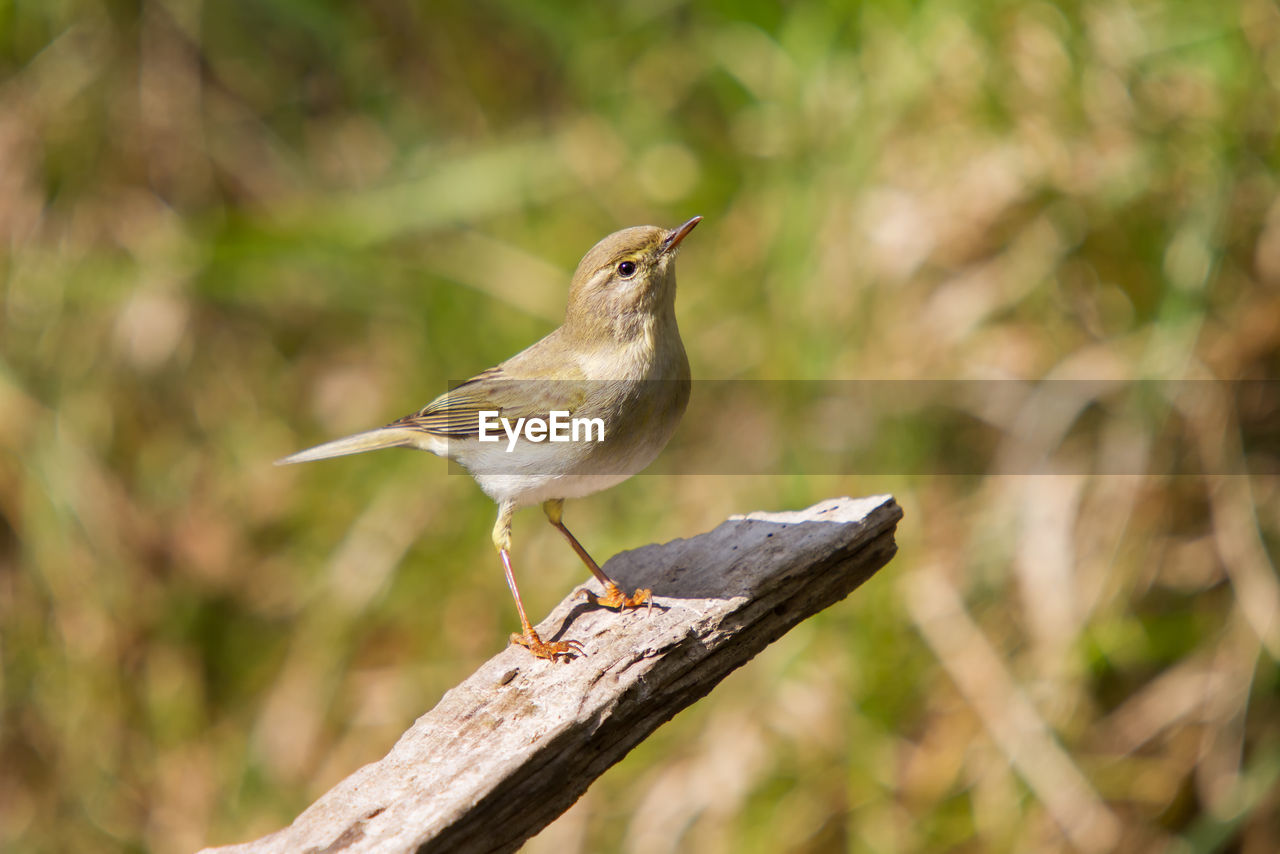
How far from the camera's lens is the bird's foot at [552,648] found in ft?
8.07

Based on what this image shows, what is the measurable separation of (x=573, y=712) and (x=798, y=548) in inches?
27.6

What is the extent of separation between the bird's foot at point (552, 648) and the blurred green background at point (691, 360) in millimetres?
1933

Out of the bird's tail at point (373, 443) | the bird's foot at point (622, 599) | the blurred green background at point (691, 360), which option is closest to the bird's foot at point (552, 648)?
the bird's foot at point (622, 599)

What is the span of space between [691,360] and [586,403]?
8.57 ft

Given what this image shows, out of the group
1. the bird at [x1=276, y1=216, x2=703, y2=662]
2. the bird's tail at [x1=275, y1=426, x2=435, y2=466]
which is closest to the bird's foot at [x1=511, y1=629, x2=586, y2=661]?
the bird at [x1=276, y1=216, x2=703, y2=662]

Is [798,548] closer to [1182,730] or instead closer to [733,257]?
[1182,730]

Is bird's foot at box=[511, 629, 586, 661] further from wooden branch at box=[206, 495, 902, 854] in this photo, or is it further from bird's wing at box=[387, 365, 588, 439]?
bird's wing at box=[387, 365, 588, 439]

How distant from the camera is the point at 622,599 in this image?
A: 2641mm

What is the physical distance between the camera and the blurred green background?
412cm

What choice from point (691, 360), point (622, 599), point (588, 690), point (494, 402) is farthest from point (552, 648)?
point (691, 360)

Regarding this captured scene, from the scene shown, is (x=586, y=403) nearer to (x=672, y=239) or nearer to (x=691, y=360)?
(x=672, y=239)

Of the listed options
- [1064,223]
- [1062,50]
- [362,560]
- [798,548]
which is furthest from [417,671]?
[1062,50]

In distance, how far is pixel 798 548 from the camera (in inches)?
99.7

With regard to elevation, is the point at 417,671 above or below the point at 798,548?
below
